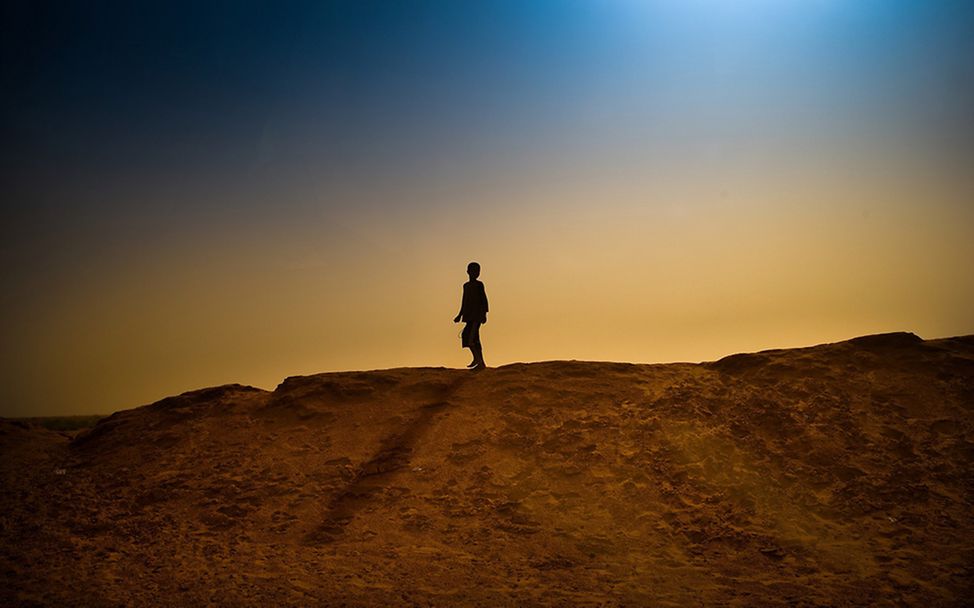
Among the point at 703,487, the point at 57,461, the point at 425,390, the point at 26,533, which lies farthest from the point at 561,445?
the point at 57,461

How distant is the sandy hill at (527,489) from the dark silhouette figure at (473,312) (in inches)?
Result: 26.2

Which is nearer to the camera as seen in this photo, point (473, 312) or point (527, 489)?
point (527, 489)

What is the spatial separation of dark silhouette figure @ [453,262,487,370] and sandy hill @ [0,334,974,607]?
0.67 m

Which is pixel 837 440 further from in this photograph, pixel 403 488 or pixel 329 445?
pixel 329 445

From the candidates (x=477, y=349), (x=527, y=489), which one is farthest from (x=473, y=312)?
(x=527, y=489)

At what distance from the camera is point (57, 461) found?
32.5 ft

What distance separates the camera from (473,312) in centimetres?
1178

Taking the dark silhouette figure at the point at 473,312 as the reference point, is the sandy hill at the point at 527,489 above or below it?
below

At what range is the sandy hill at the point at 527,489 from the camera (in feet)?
20.1

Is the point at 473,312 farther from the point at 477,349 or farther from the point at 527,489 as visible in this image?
the point at 527,489

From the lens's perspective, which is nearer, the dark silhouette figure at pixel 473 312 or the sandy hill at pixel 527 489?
Answer: the sandy hill at pixel 527 489

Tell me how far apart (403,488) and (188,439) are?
416 centimetres

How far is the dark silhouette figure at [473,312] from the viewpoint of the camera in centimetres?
1181

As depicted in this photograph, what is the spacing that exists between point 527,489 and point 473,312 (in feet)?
14.0
